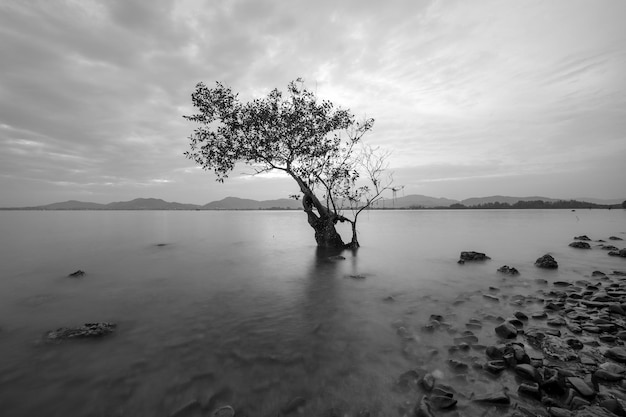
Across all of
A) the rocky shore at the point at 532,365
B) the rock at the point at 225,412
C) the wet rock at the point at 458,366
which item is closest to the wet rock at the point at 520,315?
the rocky shore at the point at 532,365

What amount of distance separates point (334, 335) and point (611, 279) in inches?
654

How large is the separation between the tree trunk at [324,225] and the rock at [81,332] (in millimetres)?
21105

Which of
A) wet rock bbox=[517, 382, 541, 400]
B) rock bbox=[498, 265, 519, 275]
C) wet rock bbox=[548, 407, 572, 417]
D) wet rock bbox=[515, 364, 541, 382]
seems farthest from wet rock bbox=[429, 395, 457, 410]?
rock bbox=[498, 265, 519, 275]

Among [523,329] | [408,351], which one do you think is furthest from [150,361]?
[523,329]

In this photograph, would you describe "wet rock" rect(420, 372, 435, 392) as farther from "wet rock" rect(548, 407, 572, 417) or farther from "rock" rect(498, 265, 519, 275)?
"rock" rect(498, 265, 519, 275)

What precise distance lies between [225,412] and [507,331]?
7.91m

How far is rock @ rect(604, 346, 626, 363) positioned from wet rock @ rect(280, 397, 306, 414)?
23.9 ft

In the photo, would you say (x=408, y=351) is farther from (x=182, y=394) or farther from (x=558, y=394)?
(x=182, y=394)

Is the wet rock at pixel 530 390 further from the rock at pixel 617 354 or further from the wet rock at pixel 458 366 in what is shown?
the rock at pixel 617 354

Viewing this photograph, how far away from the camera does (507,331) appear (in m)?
7.85

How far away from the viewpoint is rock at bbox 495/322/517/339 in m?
7.80

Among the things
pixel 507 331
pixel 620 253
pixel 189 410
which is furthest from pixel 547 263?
pixel 189 410

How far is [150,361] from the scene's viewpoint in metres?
7.25

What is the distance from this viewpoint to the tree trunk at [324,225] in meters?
29.0
